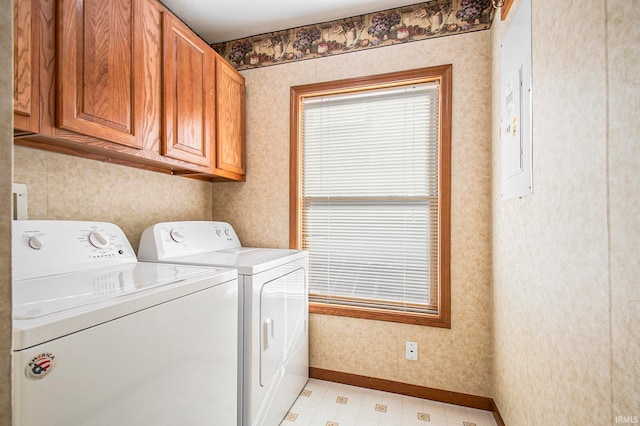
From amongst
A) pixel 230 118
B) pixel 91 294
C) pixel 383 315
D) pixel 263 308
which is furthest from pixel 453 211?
pixel 91 294

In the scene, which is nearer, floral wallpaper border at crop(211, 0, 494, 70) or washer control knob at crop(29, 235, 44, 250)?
washer control knob at crop(29, 235, 44, 250)

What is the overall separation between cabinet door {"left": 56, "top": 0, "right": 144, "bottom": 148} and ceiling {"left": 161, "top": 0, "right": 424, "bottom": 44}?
718 millimetres

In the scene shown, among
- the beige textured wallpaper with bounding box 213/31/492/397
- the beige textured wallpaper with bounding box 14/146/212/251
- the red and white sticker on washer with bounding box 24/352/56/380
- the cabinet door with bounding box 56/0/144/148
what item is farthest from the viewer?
the beige textured wallpaper with bounding box 213/31/492/397

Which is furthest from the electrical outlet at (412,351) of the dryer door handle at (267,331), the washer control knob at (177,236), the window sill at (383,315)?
the washer control knob at (177,236)

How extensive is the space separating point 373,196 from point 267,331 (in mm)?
1145

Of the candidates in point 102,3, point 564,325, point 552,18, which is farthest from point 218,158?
point 564,325

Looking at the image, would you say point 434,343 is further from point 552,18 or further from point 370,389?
point 552,18

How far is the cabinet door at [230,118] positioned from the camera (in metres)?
2.03

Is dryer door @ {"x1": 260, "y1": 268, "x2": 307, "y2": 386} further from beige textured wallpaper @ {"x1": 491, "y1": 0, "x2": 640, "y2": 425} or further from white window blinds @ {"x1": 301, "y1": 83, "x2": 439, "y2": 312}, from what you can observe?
beige textured wallpaper @ {"x1": 491, "y1": 0, "x2": 640, "y2": 425}

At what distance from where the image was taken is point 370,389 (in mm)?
2082

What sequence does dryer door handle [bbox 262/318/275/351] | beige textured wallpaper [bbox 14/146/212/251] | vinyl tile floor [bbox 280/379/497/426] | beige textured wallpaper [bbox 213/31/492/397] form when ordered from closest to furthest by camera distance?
1. beige textured wallpaper [bbox 14/146/212/251]
2. dryer door handle [bbox 262/318/275/351]
3. vinyl tile floor [bbox 280/379/497/426]
4. beige textured wallpaper [bbox 213/31/492/397]

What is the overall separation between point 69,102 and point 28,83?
13 cm

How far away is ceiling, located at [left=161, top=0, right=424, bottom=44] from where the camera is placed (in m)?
1.97

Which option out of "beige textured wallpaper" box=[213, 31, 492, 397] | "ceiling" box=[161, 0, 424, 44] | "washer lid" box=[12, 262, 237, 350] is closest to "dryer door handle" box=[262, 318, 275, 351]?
"washer lid" box=[12, 262, 237, 350]
